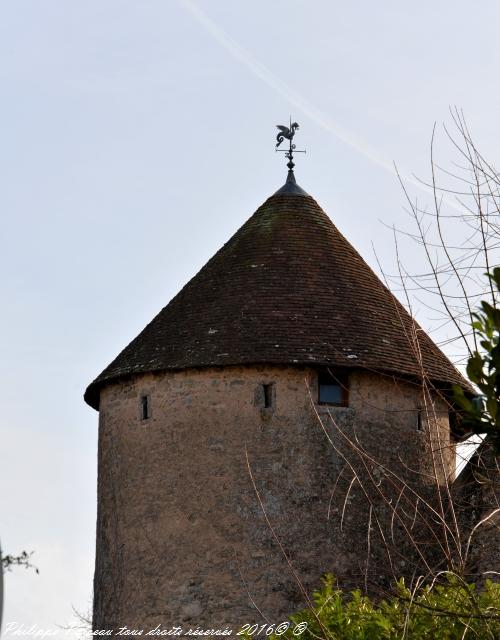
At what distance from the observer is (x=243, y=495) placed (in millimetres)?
14641

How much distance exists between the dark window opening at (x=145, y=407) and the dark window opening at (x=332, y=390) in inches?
71.2

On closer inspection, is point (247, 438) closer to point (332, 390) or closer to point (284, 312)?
point (332, 390)

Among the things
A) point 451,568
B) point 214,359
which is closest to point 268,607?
point 214,359

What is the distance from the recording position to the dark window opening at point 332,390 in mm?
15094

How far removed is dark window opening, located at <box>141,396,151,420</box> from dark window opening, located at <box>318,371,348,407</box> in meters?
1.81

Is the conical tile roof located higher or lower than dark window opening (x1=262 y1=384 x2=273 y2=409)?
higher

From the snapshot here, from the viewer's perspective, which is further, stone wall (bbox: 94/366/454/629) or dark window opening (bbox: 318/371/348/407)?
dark window opening (bbox: 318/371/348/407)

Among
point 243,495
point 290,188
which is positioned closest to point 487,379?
point 243,495

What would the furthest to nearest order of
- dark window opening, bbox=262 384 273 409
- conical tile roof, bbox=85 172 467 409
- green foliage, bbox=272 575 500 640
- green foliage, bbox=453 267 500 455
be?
1. conical tile roof, bbox=85 172 467 409
2. dark window opening, bbox=262 384 273 409
3. green foliage, bbox=272 575 500 640
4. green foliage, bbox=453 267 500 455

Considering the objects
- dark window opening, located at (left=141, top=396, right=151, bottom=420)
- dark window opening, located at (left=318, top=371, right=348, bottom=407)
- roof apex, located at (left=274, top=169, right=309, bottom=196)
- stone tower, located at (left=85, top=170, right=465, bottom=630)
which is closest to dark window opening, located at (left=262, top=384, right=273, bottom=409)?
stone tower, located at (left=85, top=170, right=465, bottom=630)

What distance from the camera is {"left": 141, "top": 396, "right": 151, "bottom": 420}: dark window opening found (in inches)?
605

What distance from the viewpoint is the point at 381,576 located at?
1466 cm

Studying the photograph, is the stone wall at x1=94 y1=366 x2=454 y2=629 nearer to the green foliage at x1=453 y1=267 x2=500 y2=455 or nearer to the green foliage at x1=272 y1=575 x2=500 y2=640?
the green foliage at x1=272 y1=575 x2=500 y2=640

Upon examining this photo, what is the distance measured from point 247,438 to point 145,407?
1.27m
